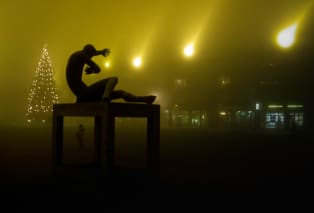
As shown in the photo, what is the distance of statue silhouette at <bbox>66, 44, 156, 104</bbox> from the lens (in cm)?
611

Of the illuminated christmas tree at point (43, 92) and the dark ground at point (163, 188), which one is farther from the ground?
the illuminated christmas tree at point (43, 92)

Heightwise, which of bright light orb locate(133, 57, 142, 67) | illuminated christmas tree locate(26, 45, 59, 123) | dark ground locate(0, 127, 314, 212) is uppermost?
bright light orb locate(133, 57, 142, 67)

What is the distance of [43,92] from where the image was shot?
190 feet

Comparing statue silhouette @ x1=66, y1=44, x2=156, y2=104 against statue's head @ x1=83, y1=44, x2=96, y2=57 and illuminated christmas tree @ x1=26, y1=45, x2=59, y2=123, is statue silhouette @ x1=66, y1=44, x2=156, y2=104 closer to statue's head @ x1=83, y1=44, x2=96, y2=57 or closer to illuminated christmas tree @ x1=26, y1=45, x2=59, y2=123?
statue's head @ x1=83, y1=44, x2=96, y2=57

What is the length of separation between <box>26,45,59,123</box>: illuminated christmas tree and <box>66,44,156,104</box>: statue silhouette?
52329 millimetres

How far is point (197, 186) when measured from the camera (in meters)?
5.78

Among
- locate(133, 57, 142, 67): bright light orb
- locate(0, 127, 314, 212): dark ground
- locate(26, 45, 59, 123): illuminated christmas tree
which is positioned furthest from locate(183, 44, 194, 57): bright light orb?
locate(0, 127, 314, 212): dark ground

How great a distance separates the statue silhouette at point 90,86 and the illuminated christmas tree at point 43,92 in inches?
2060

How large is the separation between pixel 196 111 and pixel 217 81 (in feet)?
13.5

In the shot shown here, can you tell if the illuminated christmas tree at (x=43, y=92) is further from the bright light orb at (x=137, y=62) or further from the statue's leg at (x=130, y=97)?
the statue's leg at (x=130, y=97)

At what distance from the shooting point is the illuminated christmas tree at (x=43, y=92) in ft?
190

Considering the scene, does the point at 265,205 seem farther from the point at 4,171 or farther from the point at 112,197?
the point at 4,171

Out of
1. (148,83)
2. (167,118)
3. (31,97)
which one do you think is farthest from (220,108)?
(31,97)

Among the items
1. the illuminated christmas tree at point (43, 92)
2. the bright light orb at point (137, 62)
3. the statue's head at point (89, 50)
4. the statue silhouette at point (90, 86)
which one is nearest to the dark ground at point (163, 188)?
the statue silhouette at point (90, 86)
